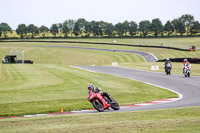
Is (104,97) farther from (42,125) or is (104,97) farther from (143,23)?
(143,23)

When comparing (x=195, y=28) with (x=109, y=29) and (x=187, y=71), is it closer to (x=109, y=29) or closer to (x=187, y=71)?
(x=109, y=29)

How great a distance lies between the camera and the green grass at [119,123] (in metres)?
9.79

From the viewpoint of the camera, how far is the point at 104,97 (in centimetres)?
1511

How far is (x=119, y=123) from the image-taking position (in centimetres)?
1087

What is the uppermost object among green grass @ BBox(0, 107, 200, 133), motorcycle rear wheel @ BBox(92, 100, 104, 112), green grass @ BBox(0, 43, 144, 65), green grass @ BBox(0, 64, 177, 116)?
green grass @ BBox(0, 107, 200, 133)

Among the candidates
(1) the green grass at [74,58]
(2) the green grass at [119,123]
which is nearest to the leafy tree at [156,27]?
(1) the green grass at [74,58]

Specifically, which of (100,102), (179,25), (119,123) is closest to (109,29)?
(179,25)

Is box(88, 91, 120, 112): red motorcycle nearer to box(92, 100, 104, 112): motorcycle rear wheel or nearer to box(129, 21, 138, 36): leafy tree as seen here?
box(92, 100, 104, 112): motorcycle rear wheel

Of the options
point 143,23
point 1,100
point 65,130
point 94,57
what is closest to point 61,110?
point 1,100

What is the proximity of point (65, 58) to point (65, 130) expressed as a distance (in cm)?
7358

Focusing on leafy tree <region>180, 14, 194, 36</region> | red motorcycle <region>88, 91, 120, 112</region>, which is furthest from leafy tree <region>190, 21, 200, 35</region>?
red motorcycle <region>88, 91, 120, 112</region>

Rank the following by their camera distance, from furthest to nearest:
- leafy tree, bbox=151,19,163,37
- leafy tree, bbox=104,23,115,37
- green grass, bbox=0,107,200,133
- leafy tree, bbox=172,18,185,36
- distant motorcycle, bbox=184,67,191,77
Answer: leafy tree, bbox=104,23,115,37 → leafy tree, bbox=151,19,163,37 → leafy tree, bbox=172,18,185,36 → distant motorcycle, bbox=184,67,191,77 → green grass, bbox=0,107,200,133

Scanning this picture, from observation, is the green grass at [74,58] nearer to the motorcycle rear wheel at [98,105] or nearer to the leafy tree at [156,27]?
the motorcycle rear wheel at [98,105]

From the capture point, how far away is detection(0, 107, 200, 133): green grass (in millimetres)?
9789
